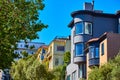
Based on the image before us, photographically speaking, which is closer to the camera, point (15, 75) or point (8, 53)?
point (8, 53)

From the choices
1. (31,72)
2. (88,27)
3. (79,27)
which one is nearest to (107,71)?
(88,27)

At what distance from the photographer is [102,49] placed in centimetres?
5275

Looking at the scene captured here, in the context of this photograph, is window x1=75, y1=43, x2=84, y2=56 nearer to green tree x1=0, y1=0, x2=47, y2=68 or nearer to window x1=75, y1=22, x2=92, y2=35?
window x1=75, y1=22, x2=92, y2=35

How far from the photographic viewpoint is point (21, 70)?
6925 centimetres

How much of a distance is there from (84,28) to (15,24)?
3861cm

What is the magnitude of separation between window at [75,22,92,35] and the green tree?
37552mm

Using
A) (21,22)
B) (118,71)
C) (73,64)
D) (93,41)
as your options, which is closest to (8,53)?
(21,22)

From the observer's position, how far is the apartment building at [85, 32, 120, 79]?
50.9 metres

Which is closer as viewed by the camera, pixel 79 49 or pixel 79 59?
pixel 79 59

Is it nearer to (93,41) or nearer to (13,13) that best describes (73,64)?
(93,41)

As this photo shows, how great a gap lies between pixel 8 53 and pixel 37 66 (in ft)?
148

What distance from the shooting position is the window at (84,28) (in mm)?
60334

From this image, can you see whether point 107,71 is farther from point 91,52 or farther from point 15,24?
point 15,24

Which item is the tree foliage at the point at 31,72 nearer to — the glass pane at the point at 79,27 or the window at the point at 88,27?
the glass pane at the point at 79,27
